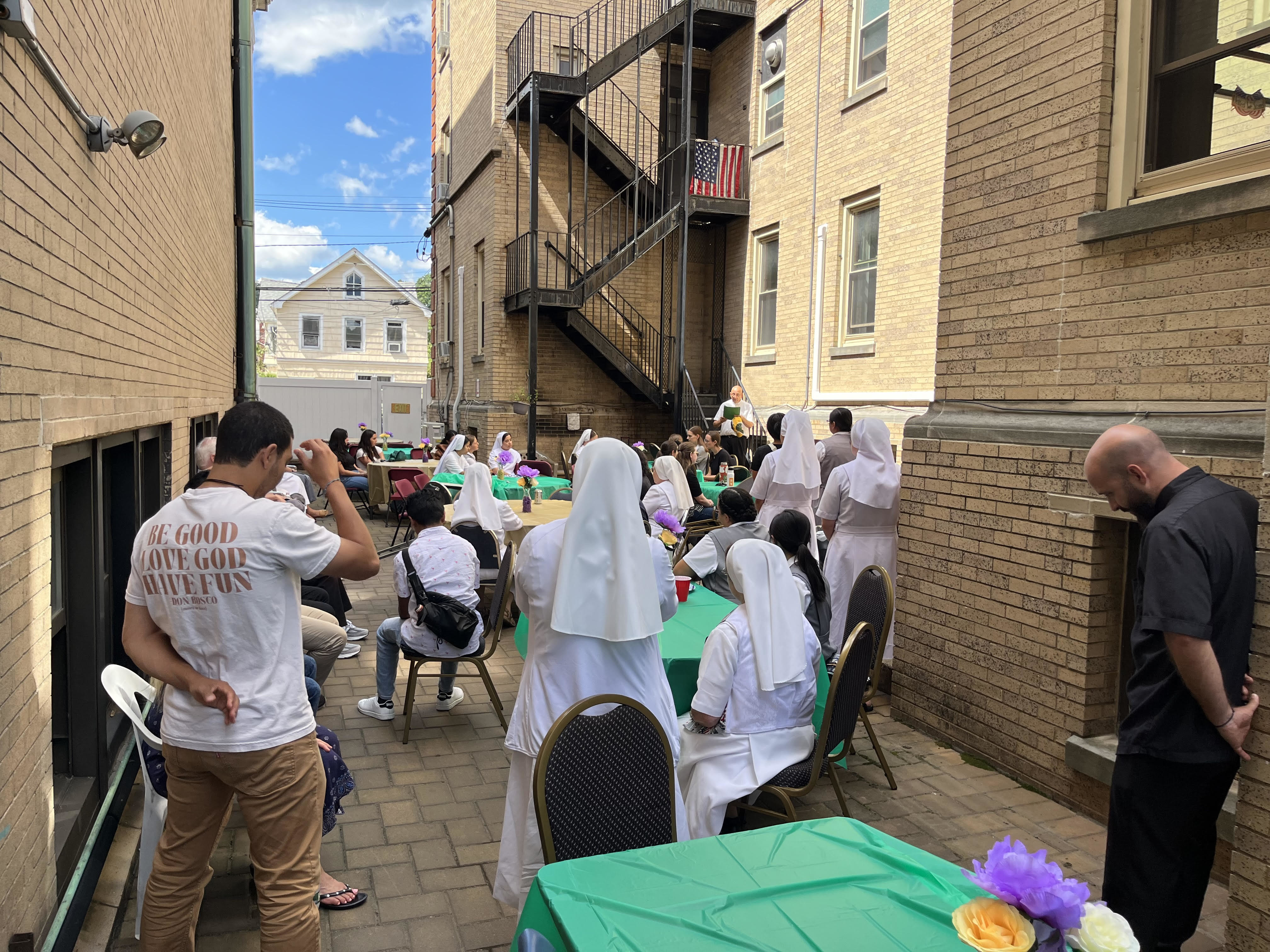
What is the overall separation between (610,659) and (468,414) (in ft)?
58.3

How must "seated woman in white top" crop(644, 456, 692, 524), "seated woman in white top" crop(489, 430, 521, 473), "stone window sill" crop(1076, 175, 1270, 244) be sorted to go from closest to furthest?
"stone window sill" crop(1076, 175, 1270, 244) → "seated woman in white top" crop(644, 456, 692, 524) → "seated woman in white top" crop(489, 430, 521, 473)

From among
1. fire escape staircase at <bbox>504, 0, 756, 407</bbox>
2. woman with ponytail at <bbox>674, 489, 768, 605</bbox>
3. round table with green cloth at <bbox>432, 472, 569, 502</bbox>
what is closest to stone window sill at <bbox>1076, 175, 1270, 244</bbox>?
woman with ponytail at <bbox>674, 489, 768, 605</bbox>

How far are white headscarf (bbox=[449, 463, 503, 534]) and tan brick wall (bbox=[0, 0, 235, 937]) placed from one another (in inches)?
106

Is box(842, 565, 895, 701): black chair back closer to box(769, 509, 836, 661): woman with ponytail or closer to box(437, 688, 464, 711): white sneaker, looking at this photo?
box(769, 509, 836, 661): woman with ponytail

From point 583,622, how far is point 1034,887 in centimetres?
176

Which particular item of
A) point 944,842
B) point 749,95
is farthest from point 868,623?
point 749,95

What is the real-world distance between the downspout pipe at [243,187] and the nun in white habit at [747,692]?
10.8 metres

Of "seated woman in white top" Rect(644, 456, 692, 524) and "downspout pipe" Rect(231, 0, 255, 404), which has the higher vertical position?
"downspout pipe" Rect(231, 0, 255, 404)

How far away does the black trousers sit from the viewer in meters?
3.08

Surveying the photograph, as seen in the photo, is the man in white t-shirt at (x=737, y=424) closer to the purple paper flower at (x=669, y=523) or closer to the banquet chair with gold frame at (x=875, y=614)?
the purple paper flower at (x=669, y=523)

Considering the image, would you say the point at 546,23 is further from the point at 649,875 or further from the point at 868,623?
the point at 649,875

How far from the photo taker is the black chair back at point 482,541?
7680 mm

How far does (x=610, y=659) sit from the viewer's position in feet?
11.3

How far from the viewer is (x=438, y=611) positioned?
18.3 feet
